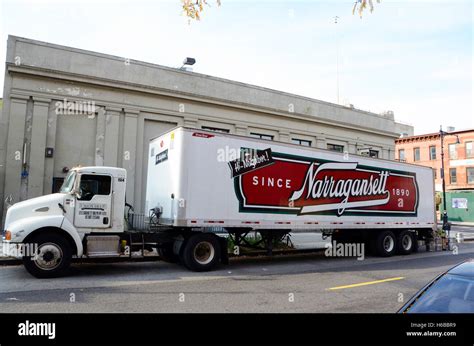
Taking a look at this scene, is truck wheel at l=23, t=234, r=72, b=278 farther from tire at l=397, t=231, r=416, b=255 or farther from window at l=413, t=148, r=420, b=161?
window at l=413, t=148, r=420, b=161

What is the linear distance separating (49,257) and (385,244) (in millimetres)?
12118

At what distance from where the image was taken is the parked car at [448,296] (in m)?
3.34

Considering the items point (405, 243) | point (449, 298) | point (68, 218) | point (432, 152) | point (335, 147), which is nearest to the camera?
point (449, 298)

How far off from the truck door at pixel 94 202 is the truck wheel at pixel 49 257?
69 centimetres

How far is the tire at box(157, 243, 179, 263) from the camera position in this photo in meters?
11.7

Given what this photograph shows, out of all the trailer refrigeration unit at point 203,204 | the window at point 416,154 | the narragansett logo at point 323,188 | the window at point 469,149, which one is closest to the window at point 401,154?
the window at point 416,154

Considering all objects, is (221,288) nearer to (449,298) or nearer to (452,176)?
(449,298)

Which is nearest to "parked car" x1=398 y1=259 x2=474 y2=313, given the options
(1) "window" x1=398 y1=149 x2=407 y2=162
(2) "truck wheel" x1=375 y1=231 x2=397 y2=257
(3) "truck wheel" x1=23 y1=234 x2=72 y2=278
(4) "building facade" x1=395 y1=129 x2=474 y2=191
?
(3) "truck wheel" x1=23 y1=234 x2=72 y2=278

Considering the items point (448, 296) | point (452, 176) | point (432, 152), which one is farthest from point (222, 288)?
point (432, 152)

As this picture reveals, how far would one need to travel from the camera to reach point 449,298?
3.43m

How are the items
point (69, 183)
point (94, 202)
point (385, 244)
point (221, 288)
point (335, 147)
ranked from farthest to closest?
point (335, 147) → point (385, 244) → point (69, 183) → point (94, 202) → point (221, 288)

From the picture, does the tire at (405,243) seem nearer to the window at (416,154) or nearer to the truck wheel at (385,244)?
the truck wheel at (385,244)

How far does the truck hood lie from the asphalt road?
4.83ft

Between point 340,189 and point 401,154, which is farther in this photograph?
point 401,154
